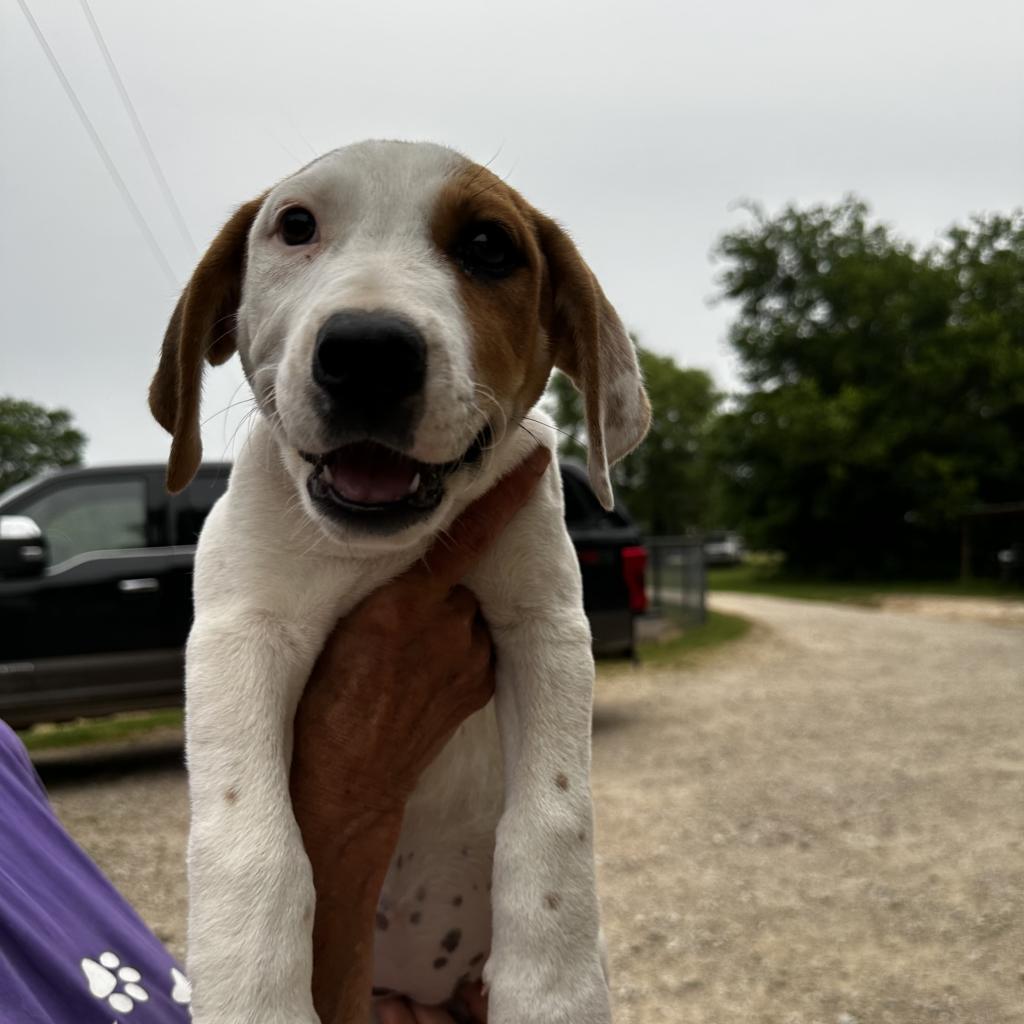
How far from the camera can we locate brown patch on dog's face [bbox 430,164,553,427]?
2.04 m

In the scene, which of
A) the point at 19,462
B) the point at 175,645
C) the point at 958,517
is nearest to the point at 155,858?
the point at 175,645

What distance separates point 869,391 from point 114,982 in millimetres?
32746

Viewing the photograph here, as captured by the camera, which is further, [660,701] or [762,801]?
[660,701]

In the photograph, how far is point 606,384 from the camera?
7.70ft

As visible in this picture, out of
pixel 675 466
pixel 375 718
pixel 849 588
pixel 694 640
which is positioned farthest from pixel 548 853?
pixel 675 466

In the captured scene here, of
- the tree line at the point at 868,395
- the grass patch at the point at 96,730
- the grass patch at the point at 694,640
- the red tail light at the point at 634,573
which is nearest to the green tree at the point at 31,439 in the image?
the grass patch at the point at 96,730

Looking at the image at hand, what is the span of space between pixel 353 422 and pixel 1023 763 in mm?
7888

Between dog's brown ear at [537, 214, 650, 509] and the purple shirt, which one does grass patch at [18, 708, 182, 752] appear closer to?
the purple shirt

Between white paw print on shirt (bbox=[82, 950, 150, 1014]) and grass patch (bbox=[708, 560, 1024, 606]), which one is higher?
white paw print on shirt (bbox=[82, 950, 150, 1014])

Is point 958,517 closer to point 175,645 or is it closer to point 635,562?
point 635,562

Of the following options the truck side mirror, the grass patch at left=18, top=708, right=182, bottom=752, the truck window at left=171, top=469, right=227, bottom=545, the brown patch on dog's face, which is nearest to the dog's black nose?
the brown patch on dog's face

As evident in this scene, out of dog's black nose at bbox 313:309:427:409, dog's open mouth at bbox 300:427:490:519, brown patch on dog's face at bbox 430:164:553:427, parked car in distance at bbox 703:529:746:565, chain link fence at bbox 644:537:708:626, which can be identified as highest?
brown patch on dog's face at bbox 430:164:553:427

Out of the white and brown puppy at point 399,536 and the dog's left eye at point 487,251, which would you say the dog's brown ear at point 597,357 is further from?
the dog's left eye at point 487,251

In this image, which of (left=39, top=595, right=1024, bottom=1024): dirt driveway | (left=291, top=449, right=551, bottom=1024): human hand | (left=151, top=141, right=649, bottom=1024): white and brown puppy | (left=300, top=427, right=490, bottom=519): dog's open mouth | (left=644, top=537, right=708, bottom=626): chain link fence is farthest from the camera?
(left=644, top=537, right=708, bottom=626): chain link fence
